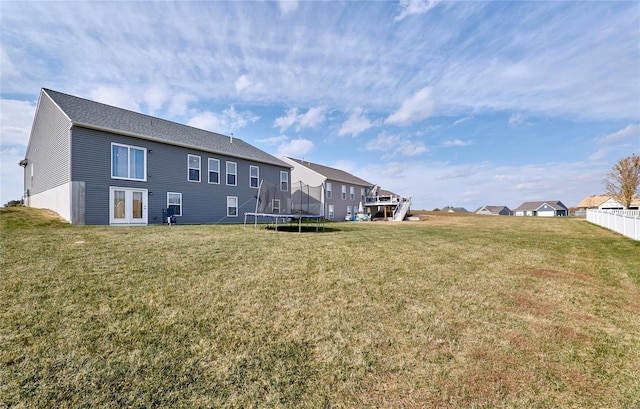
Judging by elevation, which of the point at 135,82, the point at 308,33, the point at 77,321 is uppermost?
the point at 308,33

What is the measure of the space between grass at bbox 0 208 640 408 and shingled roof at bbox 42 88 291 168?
9.30 m

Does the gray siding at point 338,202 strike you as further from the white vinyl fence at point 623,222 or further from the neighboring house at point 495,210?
the neighboring house at point 495,210

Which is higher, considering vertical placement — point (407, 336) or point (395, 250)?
point (395, 250)

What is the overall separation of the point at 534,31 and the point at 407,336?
11.9m

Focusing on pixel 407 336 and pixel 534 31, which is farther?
pixel 534 31

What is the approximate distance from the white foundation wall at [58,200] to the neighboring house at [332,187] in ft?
57.0

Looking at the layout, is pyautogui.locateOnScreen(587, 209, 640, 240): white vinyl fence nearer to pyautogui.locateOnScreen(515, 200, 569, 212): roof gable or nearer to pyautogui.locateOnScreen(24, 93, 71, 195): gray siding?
pyautogui.locateOnScreen(24, 93, 71, 195): gray siding

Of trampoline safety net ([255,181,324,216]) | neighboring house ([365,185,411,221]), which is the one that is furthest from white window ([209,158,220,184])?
neighboring house ([365,185,411,221])

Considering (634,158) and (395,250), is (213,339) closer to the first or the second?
(395,250)

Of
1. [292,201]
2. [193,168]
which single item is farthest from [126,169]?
[292,201]

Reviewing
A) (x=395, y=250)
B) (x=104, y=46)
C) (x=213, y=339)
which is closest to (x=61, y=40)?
(x=104, y=46)

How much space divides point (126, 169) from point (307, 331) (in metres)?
14.5

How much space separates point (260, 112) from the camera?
19.0 meters

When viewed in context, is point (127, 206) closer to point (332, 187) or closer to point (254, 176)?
point (254, 176)
